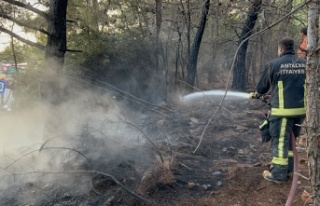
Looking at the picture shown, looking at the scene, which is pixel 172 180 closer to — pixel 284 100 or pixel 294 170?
pixel 294 170

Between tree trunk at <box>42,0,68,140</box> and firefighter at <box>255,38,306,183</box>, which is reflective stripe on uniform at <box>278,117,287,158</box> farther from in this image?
tree trunk at <box>42,0,68,140</box>

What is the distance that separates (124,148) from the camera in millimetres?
5465

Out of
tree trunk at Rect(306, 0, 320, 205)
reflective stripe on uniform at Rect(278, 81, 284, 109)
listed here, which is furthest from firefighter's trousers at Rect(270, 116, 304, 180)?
tree trunk at Rect(306, 0, 320, 205)

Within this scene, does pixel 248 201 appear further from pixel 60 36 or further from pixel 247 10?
pixel 247 10

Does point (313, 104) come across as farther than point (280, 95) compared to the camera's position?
No

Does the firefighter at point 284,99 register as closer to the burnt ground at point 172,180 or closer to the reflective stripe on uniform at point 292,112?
the reflective stripe on uniform at point 292,112

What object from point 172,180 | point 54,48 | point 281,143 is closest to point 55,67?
point 54,48

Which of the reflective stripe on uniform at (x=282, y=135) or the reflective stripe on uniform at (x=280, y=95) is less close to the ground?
the reflective stripe on uniform at (x=280, y=95)

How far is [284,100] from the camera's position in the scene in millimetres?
4152

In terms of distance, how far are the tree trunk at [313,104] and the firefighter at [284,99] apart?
171 cm

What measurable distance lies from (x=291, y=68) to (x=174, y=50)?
7350 millimetres

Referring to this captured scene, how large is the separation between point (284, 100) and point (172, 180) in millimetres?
1952

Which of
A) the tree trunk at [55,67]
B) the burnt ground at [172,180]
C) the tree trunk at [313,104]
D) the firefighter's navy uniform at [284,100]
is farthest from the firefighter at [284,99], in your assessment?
the tree trunk at [55,67]

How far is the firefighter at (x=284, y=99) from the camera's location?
13.4 feet
